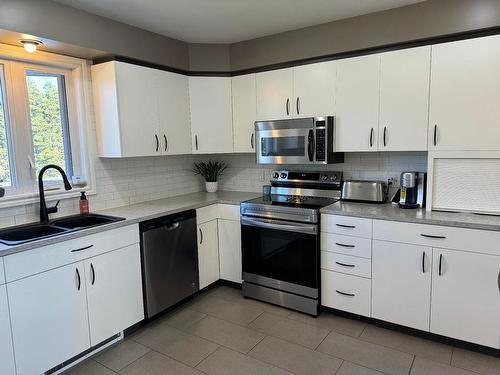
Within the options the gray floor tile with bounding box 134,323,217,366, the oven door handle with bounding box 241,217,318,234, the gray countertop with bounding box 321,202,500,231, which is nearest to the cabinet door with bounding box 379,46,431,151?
the gray countertop with bounding box 321,202,500,231

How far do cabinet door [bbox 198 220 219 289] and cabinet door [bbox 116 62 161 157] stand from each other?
2.82 feet

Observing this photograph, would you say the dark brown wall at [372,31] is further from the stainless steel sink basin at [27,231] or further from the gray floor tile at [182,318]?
the gray floor tile at [182,318]

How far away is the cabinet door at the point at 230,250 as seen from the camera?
338 cm

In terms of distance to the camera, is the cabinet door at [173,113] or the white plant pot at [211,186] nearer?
the cabinet door at [173,113]

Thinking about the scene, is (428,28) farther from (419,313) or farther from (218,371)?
(218,371)

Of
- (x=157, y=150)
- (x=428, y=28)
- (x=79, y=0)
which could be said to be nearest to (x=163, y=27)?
(x=79, y=0)

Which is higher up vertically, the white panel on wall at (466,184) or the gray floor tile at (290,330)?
the white panel on wall at (466,184)

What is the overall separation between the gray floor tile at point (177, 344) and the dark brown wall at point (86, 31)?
2246 mm

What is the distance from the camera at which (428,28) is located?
2512mm

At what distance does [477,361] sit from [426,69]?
2.05m

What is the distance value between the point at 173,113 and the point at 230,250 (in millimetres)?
1448

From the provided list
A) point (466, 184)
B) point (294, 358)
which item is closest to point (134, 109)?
point (294, 358)

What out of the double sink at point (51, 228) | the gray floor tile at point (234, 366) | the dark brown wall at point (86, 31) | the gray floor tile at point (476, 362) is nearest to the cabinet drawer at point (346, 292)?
the gray floor tile at point (476, 362)

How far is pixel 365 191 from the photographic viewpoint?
120 inches
